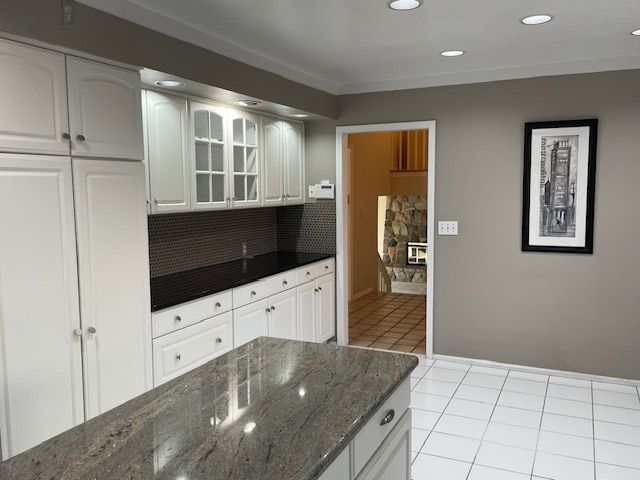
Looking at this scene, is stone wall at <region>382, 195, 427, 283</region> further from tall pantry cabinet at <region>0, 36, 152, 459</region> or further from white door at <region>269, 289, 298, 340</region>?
tall pantry cabinet at <region>0, 36, 152, 459</region>

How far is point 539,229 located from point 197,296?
8.54ft

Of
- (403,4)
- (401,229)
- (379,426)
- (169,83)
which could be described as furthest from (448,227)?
(401,229)

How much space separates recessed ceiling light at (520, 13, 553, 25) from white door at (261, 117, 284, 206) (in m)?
2.03

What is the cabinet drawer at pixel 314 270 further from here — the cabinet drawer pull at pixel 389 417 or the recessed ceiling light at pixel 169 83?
the cabinet drawer pull at pixel 389 417

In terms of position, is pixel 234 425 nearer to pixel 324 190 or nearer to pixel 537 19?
pixel 537 19

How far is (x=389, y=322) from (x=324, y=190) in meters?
1.83

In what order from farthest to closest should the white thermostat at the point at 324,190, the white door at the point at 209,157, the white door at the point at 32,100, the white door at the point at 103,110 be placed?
the white thermostat at the point at 324,190 → the white door at the point at 209,157 → the white door at the point at 103,110 → the white door at the point at 32,100

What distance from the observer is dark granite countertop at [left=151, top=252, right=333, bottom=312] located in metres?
3.07

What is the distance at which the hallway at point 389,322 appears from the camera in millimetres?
5070

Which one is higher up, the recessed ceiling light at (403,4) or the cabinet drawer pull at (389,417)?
the recessed ceiling light at (403,4)

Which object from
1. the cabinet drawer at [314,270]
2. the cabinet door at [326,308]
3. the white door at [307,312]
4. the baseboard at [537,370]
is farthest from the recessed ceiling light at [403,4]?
the baseboard at [537,370]

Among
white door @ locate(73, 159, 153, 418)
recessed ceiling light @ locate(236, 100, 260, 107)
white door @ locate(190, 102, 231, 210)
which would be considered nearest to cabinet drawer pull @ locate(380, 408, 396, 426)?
white door @ locate(73, 159, 153, 418)

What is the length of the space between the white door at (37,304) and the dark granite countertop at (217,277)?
569 mm

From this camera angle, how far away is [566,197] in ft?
13.1
